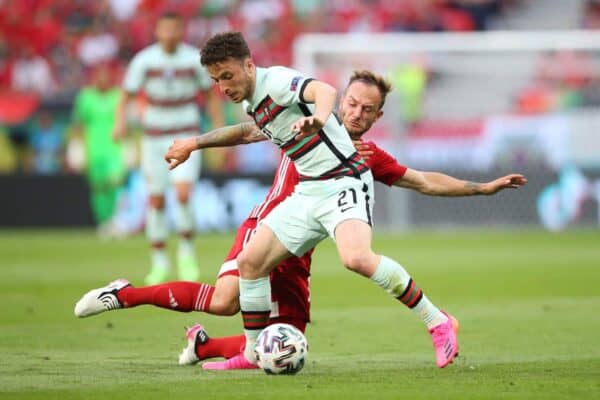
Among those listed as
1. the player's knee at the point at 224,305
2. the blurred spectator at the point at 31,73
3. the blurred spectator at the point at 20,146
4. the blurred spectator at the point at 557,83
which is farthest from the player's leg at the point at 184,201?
the blurred spectator at the point at 31,73

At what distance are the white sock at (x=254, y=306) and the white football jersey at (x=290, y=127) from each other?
0.66 metres

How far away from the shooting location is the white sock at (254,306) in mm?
6852

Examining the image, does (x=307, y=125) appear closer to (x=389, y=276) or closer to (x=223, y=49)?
(x=223, y=49)

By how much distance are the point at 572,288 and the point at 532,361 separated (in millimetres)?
4996

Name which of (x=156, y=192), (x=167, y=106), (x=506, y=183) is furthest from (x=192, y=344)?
(x=167, y=106)

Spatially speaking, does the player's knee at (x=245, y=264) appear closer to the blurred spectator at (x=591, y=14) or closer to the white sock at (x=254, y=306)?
the white sock at (x=254, y=306)

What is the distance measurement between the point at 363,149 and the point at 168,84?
5.82 meters

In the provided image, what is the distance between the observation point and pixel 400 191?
21594mm

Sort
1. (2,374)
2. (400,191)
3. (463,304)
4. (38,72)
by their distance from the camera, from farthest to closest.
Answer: (38,72) → (400,191) → (463,304) → (2,374)

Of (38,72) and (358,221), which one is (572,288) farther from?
(38,72)

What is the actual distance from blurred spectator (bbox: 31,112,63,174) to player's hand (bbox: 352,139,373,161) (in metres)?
16.9

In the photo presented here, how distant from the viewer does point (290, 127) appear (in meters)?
6.76

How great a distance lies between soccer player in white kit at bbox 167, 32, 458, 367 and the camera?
6609mm

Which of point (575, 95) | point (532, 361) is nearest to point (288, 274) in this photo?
point (532, 361)
